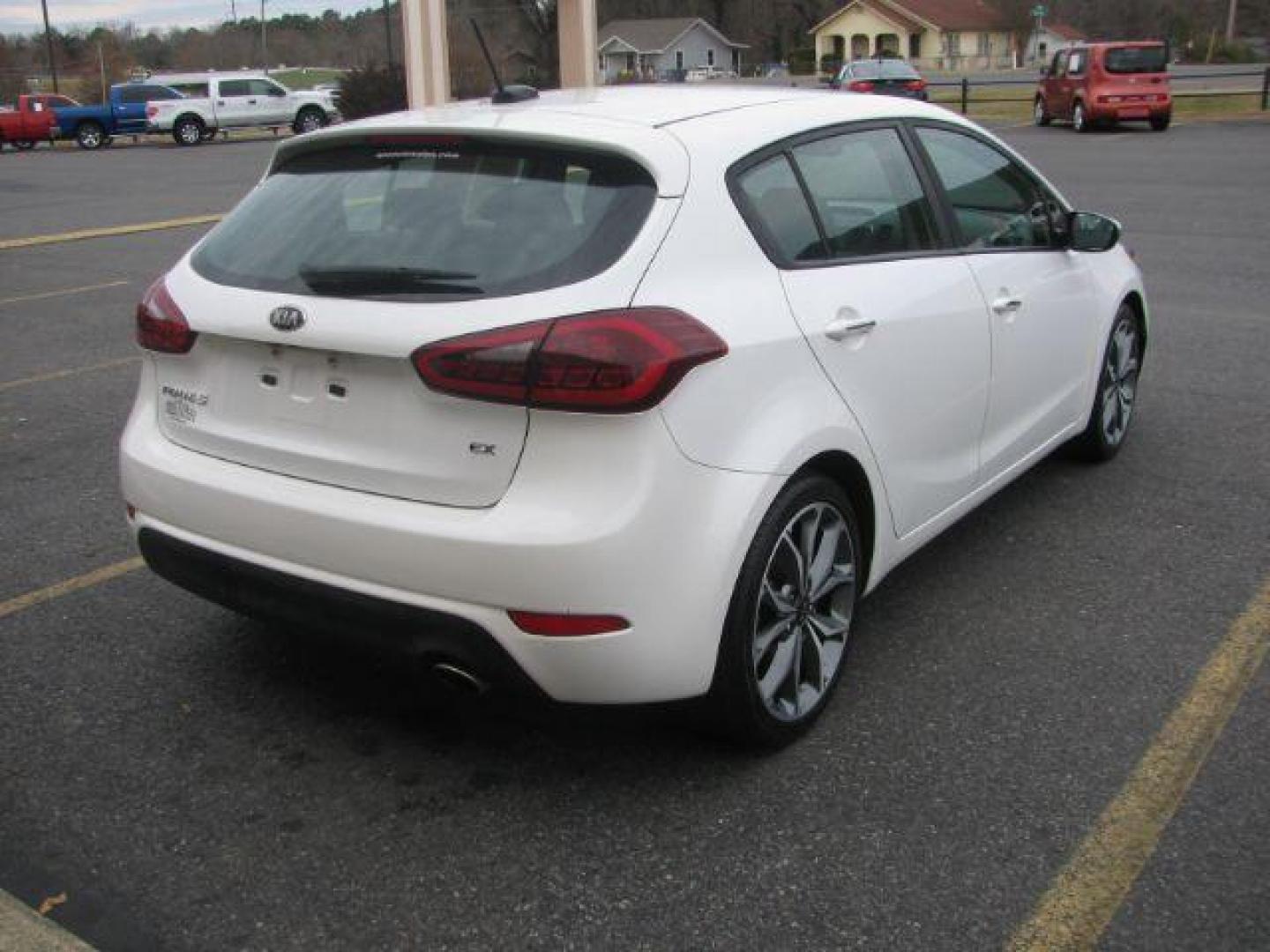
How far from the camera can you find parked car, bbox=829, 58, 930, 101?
29188mm

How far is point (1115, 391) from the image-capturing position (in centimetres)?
565

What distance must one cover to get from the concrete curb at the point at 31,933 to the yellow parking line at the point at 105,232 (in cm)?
1304

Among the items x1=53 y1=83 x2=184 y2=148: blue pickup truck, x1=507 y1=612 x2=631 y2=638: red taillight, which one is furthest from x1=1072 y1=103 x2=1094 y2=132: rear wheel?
x1=507 y1=612 x2=631 y2=638: red taillight

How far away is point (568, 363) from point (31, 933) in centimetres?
158

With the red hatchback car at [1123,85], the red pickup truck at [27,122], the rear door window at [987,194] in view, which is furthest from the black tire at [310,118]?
the rear door window at [987,194]

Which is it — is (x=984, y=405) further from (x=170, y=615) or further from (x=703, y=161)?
(x=170, y=615)

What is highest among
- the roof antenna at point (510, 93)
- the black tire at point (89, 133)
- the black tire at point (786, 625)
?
the roof antenna at point (510, 93)

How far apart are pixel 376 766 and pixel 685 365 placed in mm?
1312

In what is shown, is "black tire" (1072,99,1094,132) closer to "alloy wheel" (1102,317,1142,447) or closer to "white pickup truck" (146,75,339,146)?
"white pickup truck" (146,75,339,146)

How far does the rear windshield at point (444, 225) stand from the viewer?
3.00 metres

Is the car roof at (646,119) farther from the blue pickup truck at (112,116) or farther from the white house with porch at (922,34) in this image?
the white house with porch at (922,34)

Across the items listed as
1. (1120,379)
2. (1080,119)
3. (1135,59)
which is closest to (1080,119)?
(1080,119)

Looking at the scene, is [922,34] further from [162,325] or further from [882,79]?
[162,325]

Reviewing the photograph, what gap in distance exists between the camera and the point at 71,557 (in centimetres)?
473
